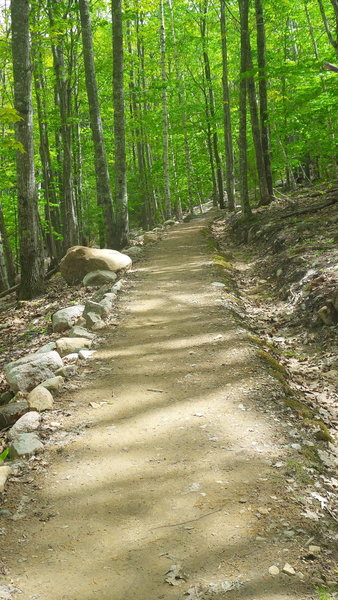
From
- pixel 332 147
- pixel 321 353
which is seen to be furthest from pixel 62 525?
pixel 332 147

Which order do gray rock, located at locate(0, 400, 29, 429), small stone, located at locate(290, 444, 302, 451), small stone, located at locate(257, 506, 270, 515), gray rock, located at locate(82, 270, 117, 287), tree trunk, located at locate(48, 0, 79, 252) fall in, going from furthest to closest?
tree trunk, located at locate(48, 0, 79, 252) < gray rock, located at locate(82, 270, 117, 287) < gray rock, located at locate(0, 400, 29, 429) < small stone, located at locate(290, 444, 302, 451) < small stone, located at locate(257, 506, 270, 515)

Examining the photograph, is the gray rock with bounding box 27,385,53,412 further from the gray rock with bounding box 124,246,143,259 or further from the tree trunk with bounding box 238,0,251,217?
the tree trunk with bounding box 238,0,251,217

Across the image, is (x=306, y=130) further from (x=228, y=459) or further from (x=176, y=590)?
(x=176, y=590)

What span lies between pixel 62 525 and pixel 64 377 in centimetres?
239

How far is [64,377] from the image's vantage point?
211 inches

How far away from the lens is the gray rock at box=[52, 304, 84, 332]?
24.4 feet

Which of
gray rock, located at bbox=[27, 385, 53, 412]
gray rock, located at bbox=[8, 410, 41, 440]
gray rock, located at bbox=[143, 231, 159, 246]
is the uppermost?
gray rock, located at bbox=[143, 231, 159, 246]

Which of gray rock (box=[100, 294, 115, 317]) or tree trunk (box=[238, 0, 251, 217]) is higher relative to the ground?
tree trunk (box=[238, 0, 251, 217])

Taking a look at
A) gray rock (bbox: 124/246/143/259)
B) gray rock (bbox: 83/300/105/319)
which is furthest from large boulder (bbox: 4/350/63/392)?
gray rock (bbox: 124/246/143/259)

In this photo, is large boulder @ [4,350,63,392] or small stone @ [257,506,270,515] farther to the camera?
large boulder @ [4,350,63,392]

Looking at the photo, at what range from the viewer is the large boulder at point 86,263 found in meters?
10.5

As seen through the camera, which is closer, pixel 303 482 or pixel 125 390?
pixel 303 482

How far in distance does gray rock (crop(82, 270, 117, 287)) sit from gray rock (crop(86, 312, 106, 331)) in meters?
2.87

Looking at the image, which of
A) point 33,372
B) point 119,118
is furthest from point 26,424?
point 119,118
